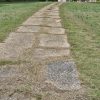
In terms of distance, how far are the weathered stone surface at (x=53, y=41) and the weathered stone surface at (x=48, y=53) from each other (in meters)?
0.56

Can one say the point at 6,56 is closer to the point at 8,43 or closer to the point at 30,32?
the point at 8,43

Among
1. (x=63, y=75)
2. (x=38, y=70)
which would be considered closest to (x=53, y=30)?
(x=38, y=70)

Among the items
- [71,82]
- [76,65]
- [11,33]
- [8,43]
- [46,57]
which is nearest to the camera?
[71,82]

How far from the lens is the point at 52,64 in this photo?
679cm

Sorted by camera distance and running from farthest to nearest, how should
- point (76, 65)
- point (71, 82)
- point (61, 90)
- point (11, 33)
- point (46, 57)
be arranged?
→ point (11, 33) → point (46, 57) → point (76, 65) → point (71, 82) → point (61, 90)

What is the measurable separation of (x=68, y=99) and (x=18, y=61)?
2.25 meters

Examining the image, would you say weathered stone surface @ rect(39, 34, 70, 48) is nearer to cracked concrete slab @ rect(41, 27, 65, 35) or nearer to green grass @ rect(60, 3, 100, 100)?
green grass @ rect(60, 3, 100, 100)

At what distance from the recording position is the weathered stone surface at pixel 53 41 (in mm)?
8844

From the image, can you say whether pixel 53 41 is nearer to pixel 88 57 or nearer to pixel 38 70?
pixel 88 57

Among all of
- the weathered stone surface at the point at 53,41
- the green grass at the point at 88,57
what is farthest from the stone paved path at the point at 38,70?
the green grass at the point at 88,57

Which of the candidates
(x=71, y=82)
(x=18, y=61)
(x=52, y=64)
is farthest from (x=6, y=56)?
(x=71, y=82)

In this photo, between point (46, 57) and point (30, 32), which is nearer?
point (46, 57)

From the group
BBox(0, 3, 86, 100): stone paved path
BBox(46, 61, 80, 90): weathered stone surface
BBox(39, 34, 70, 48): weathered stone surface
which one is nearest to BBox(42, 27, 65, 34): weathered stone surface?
BBox(39, 34, 70, 48): weathered stone surface

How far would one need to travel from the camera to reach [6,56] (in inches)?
292
